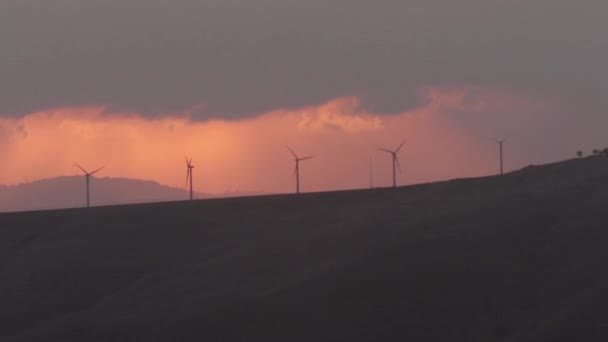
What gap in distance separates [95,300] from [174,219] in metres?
27.6

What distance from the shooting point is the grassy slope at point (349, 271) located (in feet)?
202

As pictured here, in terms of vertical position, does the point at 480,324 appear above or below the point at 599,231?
below

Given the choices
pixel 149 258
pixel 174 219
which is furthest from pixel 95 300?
pixel 174 219

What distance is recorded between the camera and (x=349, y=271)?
69062mm

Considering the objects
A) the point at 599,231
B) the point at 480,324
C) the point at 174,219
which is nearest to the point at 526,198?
the point at 599,231

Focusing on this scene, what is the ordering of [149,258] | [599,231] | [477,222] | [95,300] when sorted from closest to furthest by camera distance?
1. [599,231]
2. [477,222]
3. [95,300]
4. [149,258]

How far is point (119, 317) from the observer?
72125mm

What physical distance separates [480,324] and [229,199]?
63.8 meters

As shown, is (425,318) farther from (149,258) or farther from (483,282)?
(149,258)

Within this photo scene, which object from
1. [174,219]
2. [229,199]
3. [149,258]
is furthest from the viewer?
[229,199]

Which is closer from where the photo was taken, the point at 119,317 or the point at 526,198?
the point at 119,317

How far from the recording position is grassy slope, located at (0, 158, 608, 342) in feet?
202

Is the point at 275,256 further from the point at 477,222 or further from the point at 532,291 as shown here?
the point at 532,291

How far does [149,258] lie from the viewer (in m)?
92.7
